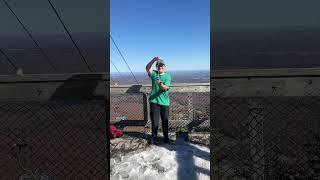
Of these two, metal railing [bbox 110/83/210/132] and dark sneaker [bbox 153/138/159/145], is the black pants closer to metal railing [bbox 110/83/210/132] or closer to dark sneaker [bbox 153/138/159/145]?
dark sneaker [bbox 153/138/159/145]

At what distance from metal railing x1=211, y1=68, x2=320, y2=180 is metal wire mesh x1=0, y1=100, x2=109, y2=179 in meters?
1.44

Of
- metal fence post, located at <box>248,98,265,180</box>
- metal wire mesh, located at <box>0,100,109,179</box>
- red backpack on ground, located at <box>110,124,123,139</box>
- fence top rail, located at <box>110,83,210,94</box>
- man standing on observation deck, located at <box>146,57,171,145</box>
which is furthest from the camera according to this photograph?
fence top rail, located at <box>110,83,210,94</box>

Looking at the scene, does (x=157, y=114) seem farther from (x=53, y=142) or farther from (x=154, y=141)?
(x=53, y=142)

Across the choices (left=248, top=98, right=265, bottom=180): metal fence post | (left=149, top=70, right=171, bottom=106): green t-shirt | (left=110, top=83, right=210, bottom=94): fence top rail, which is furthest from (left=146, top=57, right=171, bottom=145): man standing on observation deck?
(left=248, top=98, right=265, bottom=180): metal fence post

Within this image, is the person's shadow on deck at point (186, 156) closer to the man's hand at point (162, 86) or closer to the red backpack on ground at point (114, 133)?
the red backpack on ground at point (114, 133)

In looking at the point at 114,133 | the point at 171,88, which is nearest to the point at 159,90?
the point at 114,133

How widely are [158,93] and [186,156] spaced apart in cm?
117

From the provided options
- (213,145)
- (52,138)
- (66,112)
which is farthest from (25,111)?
(213,145)

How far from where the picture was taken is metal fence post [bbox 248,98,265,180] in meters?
2.96

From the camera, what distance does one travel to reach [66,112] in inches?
345

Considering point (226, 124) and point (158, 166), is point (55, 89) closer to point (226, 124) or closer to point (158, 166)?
point (158, 166)

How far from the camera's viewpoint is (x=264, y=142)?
201 inches

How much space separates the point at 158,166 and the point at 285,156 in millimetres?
1855

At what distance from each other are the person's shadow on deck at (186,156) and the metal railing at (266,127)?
21 cm
